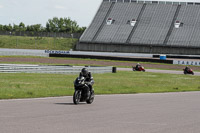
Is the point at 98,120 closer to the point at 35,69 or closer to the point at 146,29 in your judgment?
the point at 35,69

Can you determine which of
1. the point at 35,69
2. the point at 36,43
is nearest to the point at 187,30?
the point at 36,43

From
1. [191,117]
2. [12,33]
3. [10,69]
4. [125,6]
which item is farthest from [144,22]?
[191,117]

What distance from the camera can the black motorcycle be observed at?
1579 cm

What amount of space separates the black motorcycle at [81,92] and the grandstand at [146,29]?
67539 mm

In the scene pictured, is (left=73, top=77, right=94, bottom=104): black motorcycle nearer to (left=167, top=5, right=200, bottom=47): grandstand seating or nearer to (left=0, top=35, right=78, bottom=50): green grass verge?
(left=167, top=5, right=200, bottom=47): grandstand seating

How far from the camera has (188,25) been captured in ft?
282

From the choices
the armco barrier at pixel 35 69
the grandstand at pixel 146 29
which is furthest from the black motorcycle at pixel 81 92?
the grandstand at pixel 146 29

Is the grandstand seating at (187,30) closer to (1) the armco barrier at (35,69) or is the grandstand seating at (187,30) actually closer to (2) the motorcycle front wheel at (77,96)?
(1) the armco barrier at (35,69)

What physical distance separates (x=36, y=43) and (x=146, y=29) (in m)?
22.0

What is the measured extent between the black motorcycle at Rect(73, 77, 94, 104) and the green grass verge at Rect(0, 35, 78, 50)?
71572 mm

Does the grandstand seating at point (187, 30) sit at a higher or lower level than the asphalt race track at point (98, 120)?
higher

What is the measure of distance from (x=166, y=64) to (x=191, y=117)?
44.4 m

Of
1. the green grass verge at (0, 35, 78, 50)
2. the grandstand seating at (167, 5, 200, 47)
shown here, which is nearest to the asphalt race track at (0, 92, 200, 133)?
the grandstand seating at (167, 5, 200, 47)

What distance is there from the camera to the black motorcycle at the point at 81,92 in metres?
15.8
